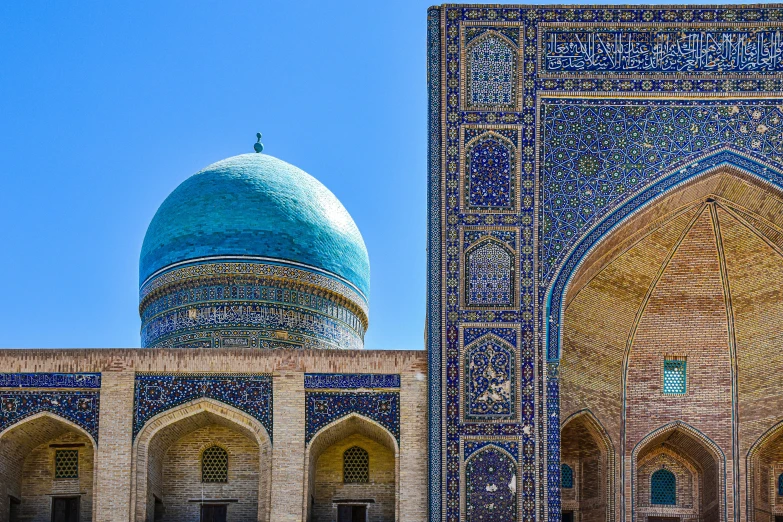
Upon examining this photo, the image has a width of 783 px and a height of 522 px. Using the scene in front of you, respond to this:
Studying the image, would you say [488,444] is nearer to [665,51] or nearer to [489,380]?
[489,380]

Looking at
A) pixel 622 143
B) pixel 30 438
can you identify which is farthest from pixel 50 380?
pixel 622 143

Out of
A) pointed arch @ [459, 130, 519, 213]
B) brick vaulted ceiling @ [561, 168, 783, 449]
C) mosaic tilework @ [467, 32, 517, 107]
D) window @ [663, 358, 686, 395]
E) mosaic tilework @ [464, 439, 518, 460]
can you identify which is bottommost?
mosaic tilework @ [464, 439, 518, 460]

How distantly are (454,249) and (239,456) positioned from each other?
2221 millimetres

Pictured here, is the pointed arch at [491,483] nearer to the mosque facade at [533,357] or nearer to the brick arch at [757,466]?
the mosque facade at [533,357]

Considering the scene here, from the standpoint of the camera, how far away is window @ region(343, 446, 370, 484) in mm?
12078

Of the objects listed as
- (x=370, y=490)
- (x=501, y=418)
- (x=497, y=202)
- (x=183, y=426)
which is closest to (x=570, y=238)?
(x=497, y=202)

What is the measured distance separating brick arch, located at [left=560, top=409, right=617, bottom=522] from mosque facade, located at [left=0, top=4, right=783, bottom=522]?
2 cm

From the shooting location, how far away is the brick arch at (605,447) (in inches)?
488

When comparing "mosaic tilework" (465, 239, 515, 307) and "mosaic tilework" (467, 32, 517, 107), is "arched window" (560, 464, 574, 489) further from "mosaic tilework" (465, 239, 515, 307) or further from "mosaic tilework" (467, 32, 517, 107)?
"mosaic tilework" (467, 32, 517, 107)

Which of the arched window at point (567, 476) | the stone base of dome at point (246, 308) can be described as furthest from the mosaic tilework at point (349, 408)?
the stone base of dome at point (246, 308)

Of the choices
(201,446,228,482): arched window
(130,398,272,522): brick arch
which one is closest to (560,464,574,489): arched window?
(130,398,272,522): brick arch

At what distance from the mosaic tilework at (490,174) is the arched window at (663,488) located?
8.53 feet

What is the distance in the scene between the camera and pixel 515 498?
444 inches

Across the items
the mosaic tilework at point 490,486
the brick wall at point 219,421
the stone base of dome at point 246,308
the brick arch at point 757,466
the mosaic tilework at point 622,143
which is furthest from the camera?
the stone base of dome at point 246,308
